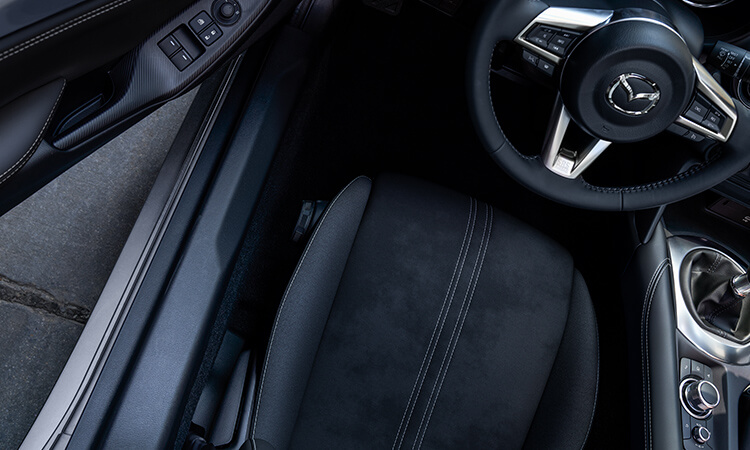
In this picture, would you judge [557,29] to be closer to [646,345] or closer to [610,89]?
[610,89]

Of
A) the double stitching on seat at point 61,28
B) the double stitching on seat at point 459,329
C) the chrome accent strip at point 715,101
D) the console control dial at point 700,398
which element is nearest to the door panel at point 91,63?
the double stitching on seat at point 61,28

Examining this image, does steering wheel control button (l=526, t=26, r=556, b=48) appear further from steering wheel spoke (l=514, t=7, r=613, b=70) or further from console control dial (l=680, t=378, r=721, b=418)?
console control dial (l=680, t=378, r=721, b=418)

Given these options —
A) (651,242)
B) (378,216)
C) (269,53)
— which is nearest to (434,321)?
(378,216)

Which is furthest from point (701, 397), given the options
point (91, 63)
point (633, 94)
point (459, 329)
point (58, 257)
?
point (58, 257)

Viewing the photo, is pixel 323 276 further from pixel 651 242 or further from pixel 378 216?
pixel 651 242

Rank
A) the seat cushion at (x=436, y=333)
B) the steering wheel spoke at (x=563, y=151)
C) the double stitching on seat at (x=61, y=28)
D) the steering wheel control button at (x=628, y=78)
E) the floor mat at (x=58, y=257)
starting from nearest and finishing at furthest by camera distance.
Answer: the double stitching on seat at (x=61, y=28), the steering wheel control button at (x=628, y=78), the steering wheel spoke at (x=563, y=151), the seat cushion at (x=436, y=333), the floor mat at (x=58, y=257)

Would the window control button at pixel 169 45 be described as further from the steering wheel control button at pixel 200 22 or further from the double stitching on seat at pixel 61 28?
the double stitching on seat at pixel 61 28

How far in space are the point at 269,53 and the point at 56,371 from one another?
2.52ft

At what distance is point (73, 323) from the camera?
1.18 m

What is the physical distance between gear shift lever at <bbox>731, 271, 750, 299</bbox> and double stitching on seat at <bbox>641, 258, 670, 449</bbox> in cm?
12

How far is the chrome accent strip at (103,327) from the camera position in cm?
81

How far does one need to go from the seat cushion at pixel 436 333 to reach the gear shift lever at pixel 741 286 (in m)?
0.28

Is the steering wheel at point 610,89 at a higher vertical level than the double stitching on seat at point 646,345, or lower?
higher

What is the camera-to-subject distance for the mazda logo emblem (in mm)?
796
